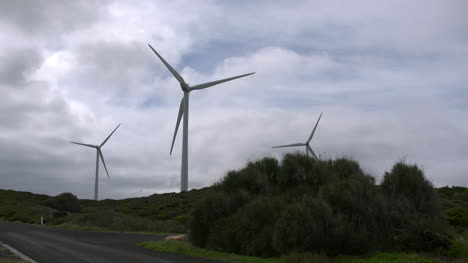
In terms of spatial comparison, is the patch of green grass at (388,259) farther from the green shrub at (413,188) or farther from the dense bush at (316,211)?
the green shrub at (413,188)

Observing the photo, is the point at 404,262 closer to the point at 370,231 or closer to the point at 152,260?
the point at 370,231

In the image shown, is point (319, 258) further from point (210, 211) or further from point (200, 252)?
point (210, 211)

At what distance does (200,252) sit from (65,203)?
6409 cm

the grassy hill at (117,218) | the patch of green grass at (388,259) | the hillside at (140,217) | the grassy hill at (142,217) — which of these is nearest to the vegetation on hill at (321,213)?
the patch of green grass at (388,259)

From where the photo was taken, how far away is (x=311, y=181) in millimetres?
26328

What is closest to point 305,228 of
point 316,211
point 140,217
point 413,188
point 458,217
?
point 316,211

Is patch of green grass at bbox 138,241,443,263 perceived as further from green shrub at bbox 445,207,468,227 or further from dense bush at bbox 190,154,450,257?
green shrub at bbox 445,207,468,227

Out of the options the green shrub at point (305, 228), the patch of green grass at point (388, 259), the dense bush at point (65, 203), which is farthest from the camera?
the dense bush at point (65, 203)

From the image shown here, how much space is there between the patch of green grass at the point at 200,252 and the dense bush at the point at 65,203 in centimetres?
5725

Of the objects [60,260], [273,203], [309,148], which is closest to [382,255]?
Answer: [273,203]

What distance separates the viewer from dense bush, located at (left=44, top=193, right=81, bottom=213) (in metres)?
81.1

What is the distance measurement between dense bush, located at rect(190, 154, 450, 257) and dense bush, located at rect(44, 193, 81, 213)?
195 ft

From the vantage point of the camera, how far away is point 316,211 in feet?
66.6

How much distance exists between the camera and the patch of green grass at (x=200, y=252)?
20.2m
